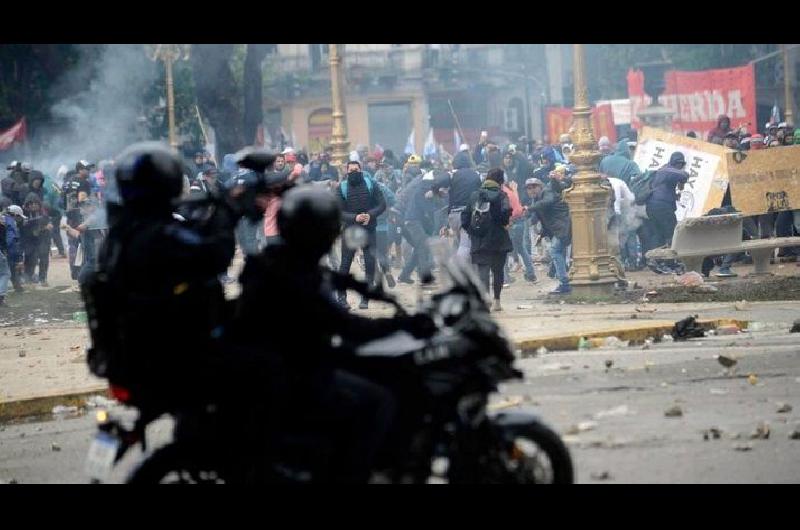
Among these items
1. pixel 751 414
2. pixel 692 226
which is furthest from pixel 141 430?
pixel 692 226

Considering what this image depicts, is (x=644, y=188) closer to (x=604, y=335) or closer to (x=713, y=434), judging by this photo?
(x=604, y=335)

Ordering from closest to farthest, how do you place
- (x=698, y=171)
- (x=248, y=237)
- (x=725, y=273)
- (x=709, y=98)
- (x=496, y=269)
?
1. (x=496, y=269)
2. (x=725, y=273)
3. (x=698, y=171)
4. (x=248, y=237)
5. (x=709, y=98)

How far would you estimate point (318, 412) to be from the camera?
233 inches

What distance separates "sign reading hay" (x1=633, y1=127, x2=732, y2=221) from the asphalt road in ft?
29.6

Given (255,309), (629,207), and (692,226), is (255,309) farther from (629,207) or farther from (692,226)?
(629,207)

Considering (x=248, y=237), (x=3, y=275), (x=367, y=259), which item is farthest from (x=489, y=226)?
(x=248, y=237)

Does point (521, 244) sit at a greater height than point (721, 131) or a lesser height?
lesser

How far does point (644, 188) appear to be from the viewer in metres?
21.3

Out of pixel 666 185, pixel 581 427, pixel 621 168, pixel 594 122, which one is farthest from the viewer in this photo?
pixel 594 122

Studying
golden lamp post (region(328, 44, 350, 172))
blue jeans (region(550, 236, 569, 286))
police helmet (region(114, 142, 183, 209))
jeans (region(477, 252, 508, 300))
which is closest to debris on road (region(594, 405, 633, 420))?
police helmet (region(114, 142, 183, 209))

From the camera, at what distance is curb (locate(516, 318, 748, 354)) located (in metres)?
13.0

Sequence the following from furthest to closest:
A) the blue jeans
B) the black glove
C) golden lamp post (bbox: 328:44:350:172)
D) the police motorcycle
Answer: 1. golden lamp post (bbox: 328:44:350:172)
2. the blue jeans
3. the black glove
4. the police motorcycle

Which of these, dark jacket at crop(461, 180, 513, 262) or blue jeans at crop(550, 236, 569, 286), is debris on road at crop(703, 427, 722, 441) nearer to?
dark jacket at crop(461, 180, 513, 262)

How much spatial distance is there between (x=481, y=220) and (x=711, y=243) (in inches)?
179
